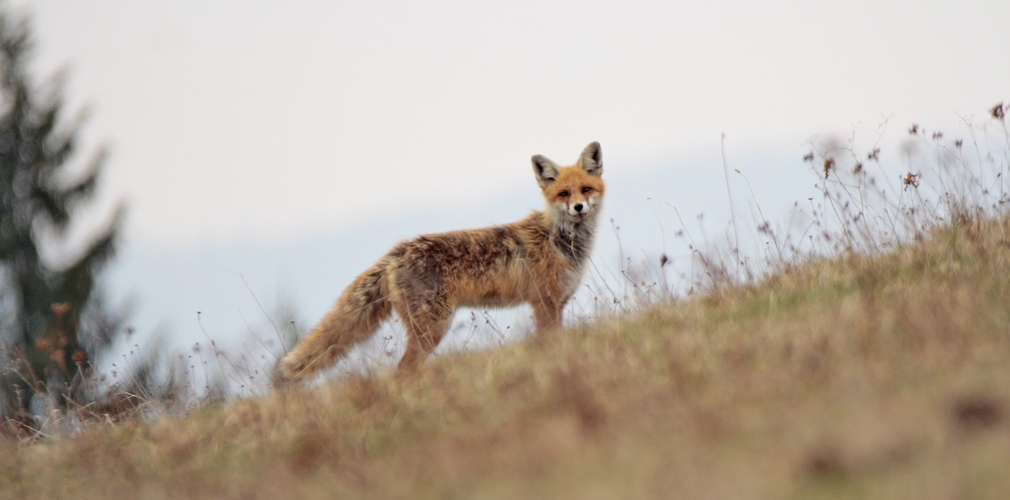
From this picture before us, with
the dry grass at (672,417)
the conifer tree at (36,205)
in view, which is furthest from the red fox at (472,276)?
the conifer tree at (36,205)

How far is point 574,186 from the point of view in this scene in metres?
8.83

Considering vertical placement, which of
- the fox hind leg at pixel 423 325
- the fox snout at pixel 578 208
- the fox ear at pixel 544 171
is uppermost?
Answer: the fox ear at pixel 544 171

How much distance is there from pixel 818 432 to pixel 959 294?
7.59 feet

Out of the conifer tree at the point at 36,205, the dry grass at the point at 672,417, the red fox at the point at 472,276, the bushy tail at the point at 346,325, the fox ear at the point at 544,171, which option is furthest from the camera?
the conifer tree at the point at 36,205

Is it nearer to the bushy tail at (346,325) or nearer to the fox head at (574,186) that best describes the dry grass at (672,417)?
the bushy tail at (346,325)

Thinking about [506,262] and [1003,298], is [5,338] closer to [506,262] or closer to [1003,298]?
[506,262]

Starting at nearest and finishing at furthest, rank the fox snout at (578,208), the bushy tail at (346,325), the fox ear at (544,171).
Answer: the bushy tail at (346,325), the fox snout at (578,208), the fox ear at (544,171)

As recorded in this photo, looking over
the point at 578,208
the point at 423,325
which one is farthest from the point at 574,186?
the point at 423,325

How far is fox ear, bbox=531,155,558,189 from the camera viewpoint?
9.15 m

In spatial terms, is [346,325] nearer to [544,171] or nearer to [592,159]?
[544,171]

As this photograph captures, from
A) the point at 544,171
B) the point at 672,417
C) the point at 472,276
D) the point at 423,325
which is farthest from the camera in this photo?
the point at 544,171

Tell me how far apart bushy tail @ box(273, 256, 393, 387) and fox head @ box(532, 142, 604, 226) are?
203 centimetres

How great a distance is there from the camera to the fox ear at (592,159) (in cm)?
923

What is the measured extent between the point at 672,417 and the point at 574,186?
5355 mm
